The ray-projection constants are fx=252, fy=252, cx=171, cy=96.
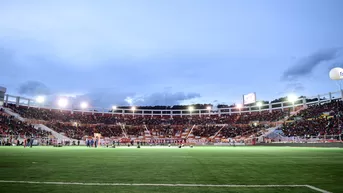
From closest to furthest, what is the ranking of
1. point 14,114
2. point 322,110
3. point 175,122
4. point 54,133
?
point 322,110 → point 14,114 → point 54,133 → point 175,122

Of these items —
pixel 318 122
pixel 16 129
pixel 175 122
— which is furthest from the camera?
pixel 175 122

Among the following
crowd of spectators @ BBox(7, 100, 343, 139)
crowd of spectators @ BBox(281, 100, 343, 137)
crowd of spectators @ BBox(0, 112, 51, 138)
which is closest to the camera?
crowd of spectators @ BBox(281, 100, 343, 137)

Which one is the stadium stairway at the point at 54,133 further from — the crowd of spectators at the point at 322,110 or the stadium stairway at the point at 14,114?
the crowd of spectators at the point at 322,110

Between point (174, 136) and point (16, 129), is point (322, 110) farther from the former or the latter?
point (16, 129)

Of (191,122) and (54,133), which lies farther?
(191,122)

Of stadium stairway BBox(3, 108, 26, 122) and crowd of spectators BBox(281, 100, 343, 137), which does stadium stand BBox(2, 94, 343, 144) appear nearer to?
crowd of spectators BBox(281, 100, 343, 137)

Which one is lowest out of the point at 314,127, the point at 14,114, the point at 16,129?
the point at 16,129

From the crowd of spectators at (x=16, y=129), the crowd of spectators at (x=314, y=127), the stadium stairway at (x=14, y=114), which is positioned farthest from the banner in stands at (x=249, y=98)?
the stadium stairway at (x=14, y=114)

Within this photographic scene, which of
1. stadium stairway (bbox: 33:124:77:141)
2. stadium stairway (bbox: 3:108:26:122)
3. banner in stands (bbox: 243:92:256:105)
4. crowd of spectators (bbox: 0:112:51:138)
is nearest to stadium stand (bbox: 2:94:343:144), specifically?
stadium stairway (bbox: 3:108:26:122)

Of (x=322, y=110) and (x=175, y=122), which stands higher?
(x=322, y=110)

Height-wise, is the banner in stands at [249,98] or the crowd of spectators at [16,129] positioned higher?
the banner in stands at [249,98]

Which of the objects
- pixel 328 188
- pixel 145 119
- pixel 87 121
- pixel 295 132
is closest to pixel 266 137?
pixel 295 132

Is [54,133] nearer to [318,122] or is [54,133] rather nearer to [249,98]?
[249,98]

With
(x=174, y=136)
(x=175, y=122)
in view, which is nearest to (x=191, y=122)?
(x=175, y=122)
